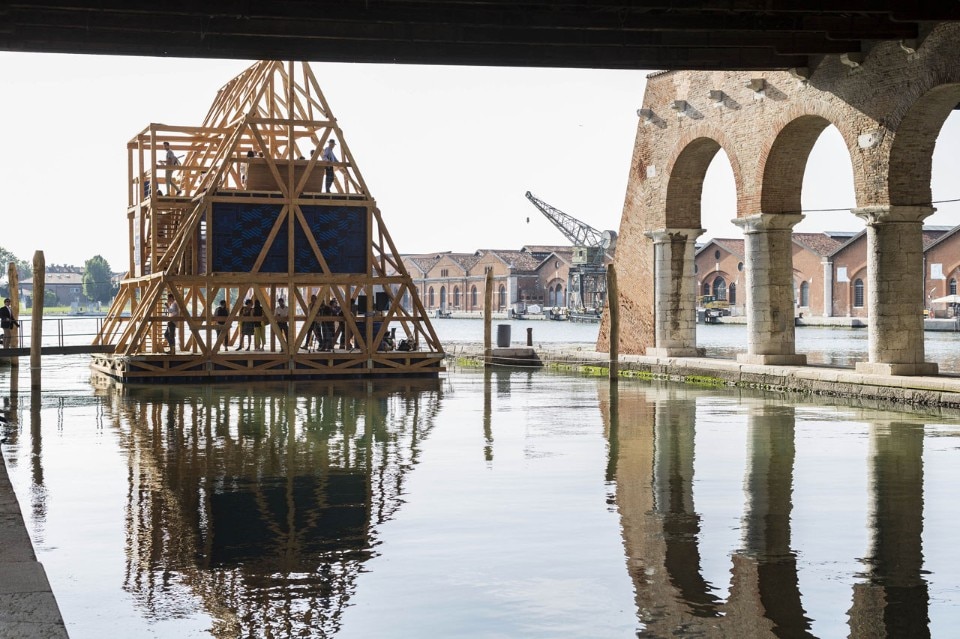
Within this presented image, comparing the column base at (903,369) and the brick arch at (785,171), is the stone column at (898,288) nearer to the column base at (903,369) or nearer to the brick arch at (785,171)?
the column base at (903,369)

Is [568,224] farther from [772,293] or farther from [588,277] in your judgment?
[772,293]

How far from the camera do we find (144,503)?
994 centimetres

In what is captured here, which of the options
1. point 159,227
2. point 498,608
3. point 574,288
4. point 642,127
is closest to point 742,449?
point 498,608

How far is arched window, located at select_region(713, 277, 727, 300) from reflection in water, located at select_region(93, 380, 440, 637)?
223ft

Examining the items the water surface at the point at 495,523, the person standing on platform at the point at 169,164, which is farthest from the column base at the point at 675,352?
the person standing on platform at the point at 169,164

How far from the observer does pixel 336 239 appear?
2516 centimetres

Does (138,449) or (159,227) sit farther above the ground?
Answer: (159,227)

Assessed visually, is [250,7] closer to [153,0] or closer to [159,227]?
Answer: [153,0]

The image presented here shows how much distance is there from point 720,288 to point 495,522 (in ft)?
257

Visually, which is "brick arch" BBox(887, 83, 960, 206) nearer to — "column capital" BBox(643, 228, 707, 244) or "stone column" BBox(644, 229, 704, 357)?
"stone column" BBox(644, 229, 704, 357)

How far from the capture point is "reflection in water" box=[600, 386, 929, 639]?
6453 mm

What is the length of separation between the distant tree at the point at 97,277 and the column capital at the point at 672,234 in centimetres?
12559

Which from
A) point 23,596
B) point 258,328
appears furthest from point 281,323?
point 23,596

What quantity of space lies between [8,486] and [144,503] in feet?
3.34
